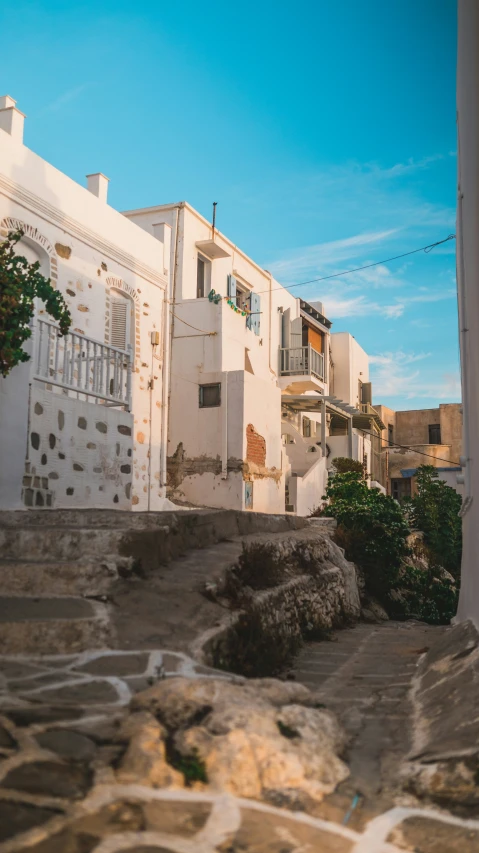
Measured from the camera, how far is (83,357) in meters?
10.7

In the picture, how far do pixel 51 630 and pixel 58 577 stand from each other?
854mm

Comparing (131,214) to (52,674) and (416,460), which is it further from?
(416,460)

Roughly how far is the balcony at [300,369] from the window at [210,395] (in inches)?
259

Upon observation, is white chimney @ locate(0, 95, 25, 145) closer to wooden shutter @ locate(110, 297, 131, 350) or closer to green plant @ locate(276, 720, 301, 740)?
wooden shutter @ locate(110, 297, 131, 350)

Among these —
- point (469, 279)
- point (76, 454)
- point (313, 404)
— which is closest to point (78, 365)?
point (76, 454)

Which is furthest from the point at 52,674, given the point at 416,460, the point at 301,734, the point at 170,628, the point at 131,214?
the point at 416,460

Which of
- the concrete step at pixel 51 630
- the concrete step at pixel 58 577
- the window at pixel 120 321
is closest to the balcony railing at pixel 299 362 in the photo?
the window at pixel 120 321

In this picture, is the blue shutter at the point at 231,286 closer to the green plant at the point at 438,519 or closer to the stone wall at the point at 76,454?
the green plant at the point at 438,519

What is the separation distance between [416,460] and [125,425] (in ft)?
91.2

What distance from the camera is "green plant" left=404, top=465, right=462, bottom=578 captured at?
55.2 ft

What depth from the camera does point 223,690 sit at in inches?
133

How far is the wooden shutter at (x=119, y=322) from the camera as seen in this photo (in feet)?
44.6

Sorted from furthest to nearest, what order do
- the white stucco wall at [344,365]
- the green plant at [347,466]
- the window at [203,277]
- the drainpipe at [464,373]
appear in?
the white stucco wall at [344,365] < the green plant at [347,466] < the window at [203,277] < the drainpipe at [464,373]

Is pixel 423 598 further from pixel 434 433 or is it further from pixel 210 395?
pixel 434 433
